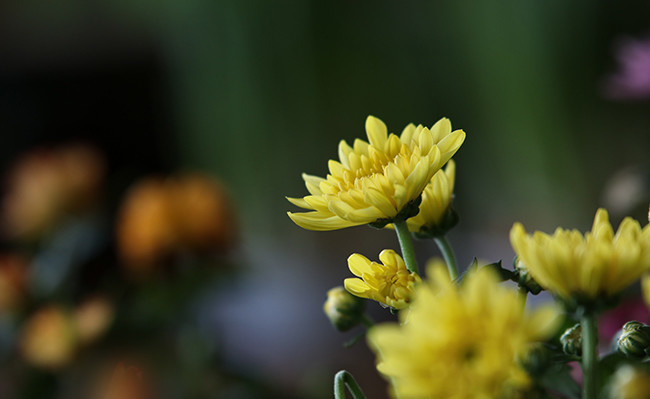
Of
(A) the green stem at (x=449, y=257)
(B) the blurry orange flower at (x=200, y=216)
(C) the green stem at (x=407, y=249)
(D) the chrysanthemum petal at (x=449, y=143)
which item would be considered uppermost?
(D) the chrysanthemum petal at (x=449, y=143)

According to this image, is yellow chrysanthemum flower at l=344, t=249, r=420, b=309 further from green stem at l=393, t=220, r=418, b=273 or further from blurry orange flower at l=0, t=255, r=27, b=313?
blurry orange flower at l=0, t=255, r=27, b=313

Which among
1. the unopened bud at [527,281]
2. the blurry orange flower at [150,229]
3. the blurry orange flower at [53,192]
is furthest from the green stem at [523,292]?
the blurry orange flower at [53,192]

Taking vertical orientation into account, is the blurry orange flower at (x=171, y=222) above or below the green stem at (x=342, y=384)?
below

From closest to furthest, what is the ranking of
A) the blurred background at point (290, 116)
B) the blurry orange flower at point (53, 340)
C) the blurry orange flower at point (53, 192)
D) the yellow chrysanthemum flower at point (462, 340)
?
the yellow chrysanthemum flower at point (462, 340) → the blurry orange flower at point (53, 340) → the blurry orange flower at point (53, 192) → the blurred background at point (290, 116)

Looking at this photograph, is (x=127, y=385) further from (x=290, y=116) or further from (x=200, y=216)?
(x=290, y=116)

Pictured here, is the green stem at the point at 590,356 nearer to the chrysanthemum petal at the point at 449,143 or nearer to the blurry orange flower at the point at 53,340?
the chrysanthemum petal at the point at 449,143

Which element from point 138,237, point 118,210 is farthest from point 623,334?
point 118,210

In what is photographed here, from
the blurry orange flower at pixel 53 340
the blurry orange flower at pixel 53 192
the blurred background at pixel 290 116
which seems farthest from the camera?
the blurred background at pixel 290 116

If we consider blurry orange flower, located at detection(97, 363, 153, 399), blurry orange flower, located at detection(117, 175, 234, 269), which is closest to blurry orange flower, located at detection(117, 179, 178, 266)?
blurry orange flower, located at detection(117, 175, 234, 269)
